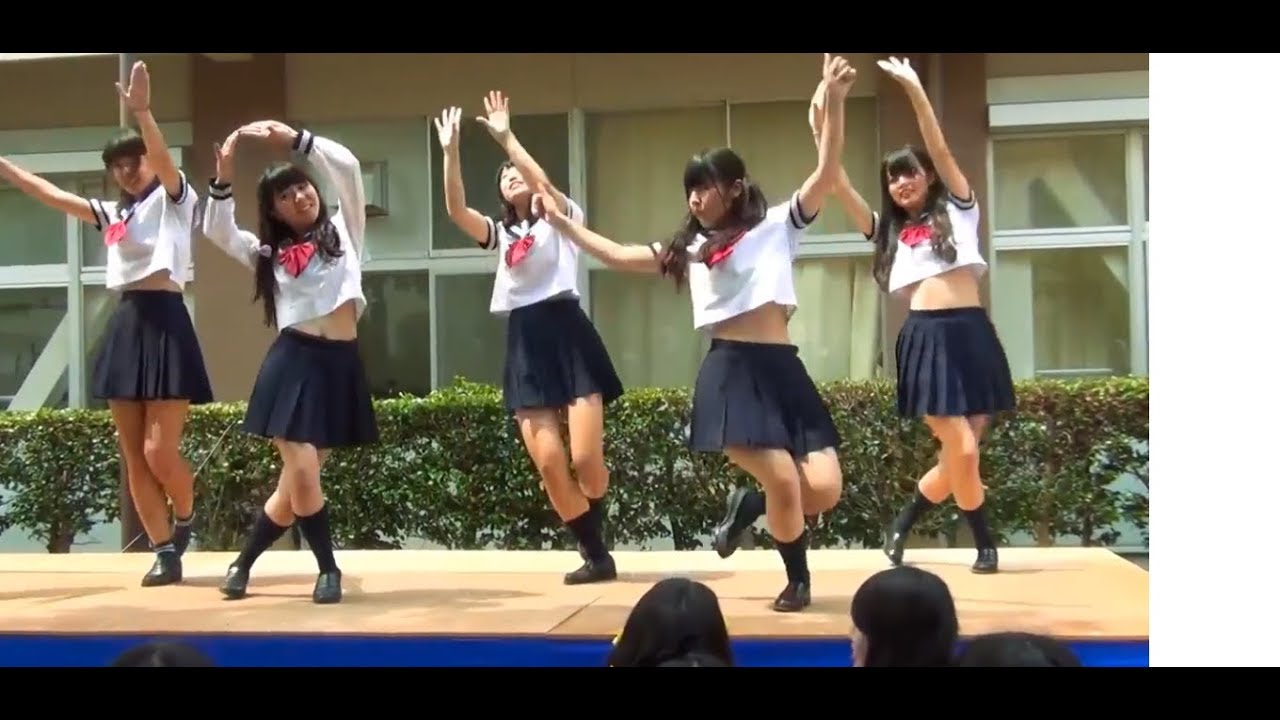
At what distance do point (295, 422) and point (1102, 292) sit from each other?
113 inches

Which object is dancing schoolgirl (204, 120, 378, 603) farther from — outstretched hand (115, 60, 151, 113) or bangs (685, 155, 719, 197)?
bangs (685, 155, 719, 197)

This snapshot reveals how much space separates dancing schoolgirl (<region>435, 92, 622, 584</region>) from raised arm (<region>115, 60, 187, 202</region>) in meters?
0.84

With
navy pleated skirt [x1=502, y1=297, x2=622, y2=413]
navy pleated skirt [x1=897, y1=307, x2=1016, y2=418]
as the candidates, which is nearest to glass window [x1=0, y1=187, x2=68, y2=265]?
navy pleated skirt [x1=502, y1=297, x2=622, y2=413]

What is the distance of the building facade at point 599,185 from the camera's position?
159 inches

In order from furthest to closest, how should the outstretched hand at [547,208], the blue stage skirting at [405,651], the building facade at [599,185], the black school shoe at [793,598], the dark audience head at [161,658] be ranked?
1. the building facade at [599,185]
2. the outstretched hand at [547,208]
3. the black school shoe at [793,598]
4. the blue stage skirting at [405,651]
5. the dark audience head at [161,658]

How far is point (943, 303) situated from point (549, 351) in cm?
125

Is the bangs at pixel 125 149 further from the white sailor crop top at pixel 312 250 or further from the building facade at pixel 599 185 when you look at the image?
the white sailor crop top at pixel 312 250

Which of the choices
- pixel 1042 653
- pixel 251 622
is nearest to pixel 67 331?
pixel 251 622

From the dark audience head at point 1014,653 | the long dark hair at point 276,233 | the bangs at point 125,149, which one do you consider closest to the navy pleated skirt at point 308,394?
the long dark hair at point 276,233

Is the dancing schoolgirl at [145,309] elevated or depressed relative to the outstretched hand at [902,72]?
depressed

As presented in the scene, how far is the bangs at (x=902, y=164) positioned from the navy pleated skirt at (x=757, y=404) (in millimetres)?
702

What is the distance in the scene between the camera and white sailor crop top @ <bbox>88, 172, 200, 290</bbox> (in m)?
3.60

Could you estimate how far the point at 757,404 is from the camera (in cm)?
316

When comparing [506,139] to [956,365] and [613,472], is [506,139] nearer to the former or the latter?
[956,365]
